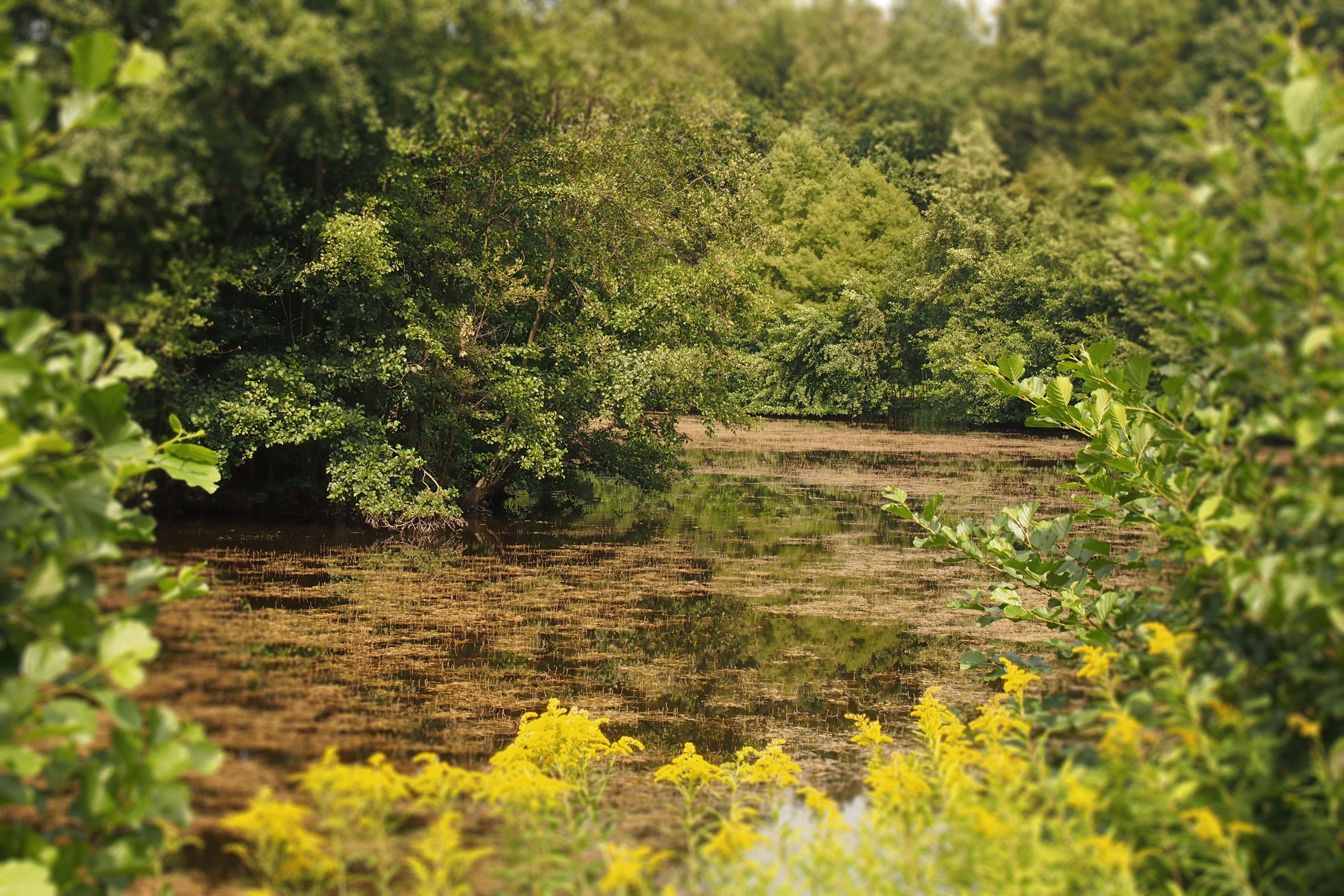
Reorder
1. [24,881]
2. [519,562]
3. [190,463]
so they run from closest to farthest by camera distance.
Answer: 1. [24,881]
2. [190,463]
3. [519,562]

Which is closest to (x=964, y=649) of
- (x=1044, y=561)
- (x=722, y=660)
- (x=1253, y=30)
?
(x=722, y=660)

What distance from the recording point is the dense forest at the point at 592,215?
2613mm

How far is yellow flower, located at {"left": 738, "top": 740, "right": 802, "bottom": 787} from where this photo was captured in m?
3.96

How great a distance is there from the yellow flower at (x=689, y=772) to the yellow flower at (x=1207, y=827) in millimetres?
1929

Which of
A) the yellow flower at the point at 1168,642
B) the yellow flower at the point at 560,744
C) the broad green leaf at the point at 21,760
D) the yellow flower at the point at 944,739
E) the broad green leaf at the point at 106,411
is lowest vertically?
the yellow flower at the point at 560,744

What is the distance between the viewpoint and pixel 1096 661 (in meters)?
2.57

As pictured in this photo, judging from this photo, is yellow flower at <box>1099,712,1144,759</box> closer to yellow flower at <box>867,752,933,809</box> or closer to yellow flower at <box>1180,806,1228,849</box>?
yellow flower at <box>1180,806,1228,849</box>

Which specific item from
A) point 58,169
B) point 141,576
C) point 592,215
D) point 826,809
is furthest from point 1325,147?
point 592,215

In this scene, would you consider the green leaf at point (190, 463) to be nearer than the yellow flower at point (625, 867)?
No

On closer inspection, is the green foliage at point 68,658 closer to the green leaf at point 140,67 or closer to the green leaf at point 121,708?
the green leaf at point 121,708

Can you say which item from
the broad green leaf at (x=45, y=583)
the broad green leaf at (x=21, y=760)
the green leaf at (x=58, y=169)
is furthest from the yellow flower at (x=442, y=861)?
the green leaf at (x=58, y=169)

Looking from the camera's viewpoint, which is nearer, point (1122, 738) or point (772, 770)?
point (1122, 738)

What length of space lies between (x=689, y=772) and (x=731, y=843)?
146 cm

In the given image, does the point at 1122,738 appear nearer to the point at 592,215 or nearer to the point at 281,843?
the point at 281,843
